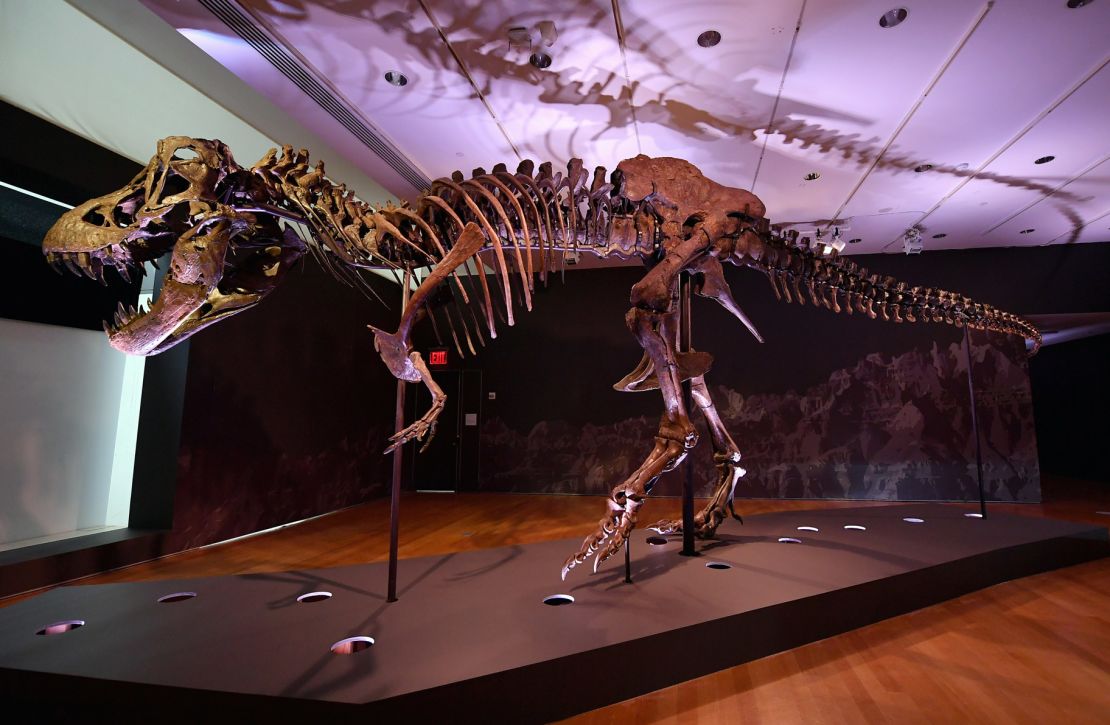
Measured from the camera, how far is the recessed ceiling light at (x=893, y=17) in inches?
130

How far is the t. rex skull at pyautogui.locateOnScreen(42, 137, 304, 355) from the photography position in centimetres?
222

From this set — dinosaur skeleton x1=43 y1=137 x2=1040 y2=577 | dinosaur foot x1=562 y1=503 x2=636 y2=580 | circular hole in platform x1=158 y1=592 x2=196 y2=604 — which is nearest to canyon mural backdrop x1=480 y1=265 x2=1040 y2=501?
dinosaur skeleton x1=43 y1=137 x2=1040 y2=577

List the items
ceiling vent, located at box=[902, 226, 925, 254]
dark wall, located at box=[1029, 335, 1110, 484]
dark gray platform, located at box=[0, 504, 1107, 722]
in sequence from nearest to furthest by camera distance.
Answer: dark gray platform, located at box=[0, 504, 1107, 722]
ceiling vent, located at box=[902, 226, 925, 254]
dark wall, located at box=[1029, 335, 1110, 484]

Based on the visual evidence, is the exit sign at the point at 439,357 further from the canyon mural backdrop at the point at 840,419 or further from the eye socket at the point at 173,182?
the eye socket at the point at 173,182

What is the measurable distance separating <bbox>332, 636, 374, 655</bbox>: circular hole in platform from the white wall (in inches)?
149

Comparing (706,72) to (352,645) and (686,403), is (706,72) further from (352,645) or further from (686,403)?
(352,645)

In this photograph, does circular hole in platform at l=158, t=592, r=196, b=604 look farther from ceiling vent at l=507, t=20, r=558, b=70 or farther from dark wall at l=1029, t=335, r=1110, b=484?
dark wall at l=1029, t=335, r=1110, b=484

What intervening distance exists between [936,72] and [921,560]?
3698mm

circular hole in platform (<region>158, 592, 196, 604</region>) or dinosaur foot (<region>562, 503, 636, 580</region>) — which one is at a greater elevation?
dinosaur foot (<region>562, 503, 636, 580</region>)

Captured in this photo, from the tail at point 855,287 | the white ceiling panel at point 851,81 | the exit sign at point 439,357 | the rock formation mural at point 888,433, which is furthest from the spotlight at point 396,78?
the rock formation mural at point 888,433

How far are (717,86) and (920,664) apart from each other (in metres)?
4.14

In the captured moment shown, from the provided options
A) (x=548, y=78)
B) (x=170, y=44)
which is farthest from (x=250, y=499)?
(x=548, y=78)

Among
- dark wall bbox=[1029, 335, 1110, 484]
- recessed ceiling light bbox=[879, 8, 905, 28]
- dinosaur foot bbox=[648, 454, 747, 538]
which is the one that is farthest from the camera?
dark wall bbox=[1029, 335, 1110, 484]

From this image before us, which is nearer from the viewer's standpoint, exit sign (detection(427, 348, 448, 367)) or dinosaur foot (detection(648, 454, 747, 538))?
dinosaur foot (detection(648, 454, 747, 538))
